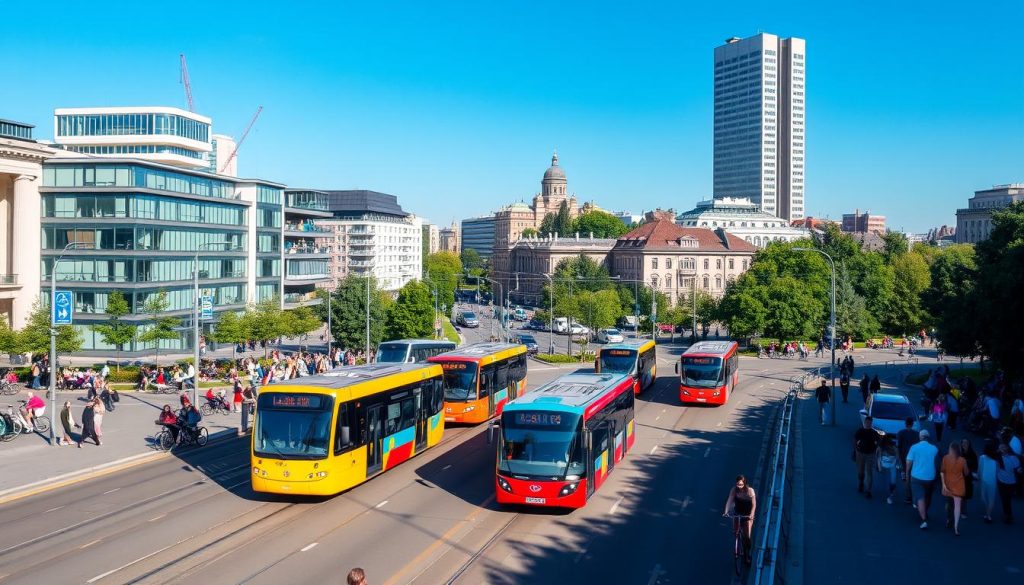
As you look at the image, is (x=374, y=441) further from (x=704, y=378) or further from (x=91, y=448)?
(x=704, y=378)

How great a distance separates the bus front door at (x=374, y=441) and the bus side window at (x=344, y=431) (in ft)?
3.32

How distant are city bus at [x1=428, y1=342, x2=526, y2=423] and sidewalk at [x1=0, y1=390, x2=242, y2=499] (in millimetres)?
7937

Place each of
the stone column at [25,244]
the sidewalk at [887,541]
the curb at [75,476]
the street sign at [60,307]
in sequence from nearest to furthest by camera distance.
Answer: the sidewalk at [887,541] → the curb at [75,476] → the street sign at [60,307] → the stone column at [25,244]

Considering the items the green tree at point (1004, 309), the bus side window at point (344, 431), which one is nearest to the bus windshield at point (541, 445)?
the bus side window at point (344, 431)

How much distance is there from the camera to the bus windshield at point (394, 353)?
39681mm

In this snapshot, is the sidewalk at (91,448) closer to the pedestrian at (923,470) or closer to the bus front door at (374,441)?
the bus front door at (374,441)

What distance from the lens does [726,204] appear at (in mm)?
188875

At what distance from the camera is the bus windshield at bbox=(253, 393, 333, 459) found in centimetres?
1956

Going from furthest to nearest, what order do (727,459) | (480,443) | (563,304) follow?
(563,304)
(480,443)
(727,459)

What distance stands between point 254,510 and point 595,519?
7669 millimetres

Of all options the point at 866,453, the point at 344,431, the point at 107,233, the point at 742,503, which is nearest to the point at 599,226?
the point at 107,233

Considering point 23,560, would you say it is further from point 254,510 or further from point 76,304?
point 76,304

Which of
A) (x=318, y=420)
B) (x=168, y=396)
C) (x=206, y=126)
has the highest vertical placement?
(x=206, y=126)

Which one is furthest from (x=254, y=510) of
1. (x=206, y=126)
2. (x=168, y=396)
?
(x=206, y=126)
